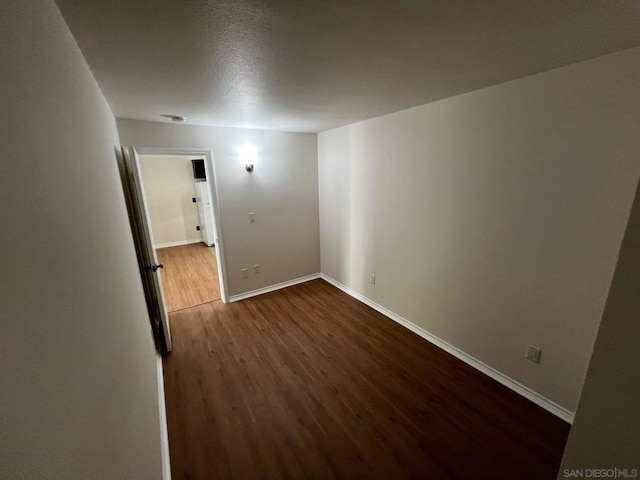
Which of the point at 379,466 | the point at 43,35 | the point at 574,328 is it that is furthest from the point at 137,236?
the point at 574,328

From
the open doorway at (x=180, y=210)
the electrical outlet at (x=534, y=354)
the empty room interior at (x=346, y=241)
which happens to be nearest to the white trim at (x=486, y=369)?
the empty room interior at (x=346, y=241)

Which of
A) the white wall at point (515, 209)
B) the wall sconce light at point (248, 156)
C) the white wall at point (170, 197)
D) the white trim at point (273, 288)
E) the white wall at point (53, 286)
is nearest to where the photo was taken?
the white wall at point (53, 286)

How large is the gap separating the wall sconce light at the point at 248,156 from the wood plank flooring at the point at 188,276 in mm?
1904

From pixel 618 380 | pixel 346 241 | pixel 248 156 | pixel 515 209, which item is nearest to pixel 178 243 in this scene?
pixel 248 156

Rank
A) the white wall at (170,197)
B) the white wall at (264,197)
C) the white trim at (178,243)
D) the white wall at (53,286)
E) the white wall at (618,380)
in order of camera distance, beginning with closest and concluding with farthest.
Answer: the white wall at (53,286), the white wall at (618,380), the white wall at (264,197), the white wall at (170,197), the white trim at (178,243)

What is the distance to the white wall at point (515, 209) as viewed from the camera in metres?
1.46

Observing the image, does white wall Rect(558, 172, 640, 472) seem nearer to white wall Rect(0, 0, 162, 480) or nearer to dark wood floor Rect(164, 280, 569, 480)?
white wall Rect(0, 0, 162, 480)

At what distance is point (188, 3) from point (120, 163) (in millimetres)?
1797

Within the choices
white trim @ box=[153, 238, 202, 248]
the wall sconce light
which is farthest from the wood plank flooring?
the wall sconce light

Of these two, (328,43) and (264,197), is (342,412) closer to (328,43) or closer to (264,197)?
(328,43)

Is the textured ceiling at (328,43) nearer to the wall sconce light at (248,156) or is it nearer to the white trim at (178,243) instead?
the wall sconce light at (248,156)

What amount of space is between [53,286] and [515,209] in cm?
239

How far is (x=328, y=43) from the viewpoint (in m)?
1.21

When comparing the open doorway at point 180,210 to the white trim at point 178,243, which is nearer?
the open doorway at point 180,210
